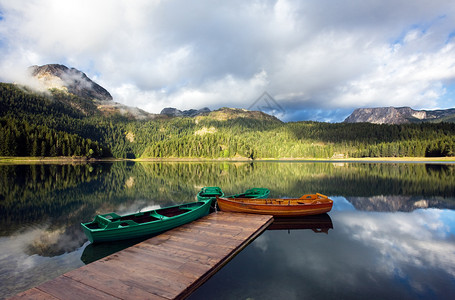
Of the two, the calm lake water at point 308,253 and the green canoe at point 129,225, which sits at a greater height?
the green canoe at point 129,225

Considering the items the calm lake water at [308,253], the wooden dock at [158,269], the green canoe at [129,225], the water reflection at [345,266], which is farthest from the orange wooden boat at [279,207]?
the wooden dock at [158,269]

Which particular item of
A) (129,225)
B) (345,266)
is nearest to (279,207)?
(345,266)

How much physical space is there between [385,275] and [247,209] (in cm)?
1244

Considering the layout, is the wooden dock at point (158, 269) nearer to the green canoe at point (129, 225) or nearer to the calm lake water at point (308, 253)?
the calm lake water at point (308, 253)

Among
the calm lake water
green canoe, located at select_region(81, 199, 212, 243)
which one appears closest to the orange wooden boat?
the calm lake water

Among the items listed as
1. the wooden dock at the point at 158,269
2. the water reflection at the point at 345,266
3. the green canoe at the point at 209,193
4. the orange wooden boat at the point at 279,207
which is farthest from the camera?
the green canoe at the point at 209,193

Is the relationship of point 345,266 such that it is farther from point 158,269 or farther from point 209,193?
point 209,193

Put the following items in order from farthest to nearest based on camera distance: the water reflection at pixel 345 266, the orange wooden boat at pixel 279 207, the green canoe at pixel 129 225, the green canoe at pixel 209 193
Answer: the green canoe at pixel 209 193 → the orange wooden boat at pixel 279 207 → the green canoe at pixel 129 225 → the water reflection at pixel 345 266

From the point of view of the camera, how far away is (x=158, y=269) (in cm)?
1089

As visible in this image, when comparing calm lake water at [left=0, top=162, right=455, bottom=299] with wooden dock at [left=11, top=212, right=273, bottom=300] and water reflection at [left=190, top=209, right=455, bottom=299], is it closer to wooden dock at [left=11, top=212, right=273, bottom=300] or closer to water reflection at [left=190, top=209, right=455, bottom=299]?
water reflection at [left=190, top=209, right=455, bottom=299]

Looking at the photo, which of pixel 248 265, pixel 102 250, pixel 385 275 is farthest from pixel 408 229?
pixel 102 250

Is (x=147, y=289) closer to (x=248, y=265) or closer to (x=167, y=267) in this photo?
(x=167, y=267)

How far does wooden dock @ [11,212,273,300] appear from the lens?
8.88 m

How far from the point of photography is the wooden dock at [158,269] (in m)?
8.88
